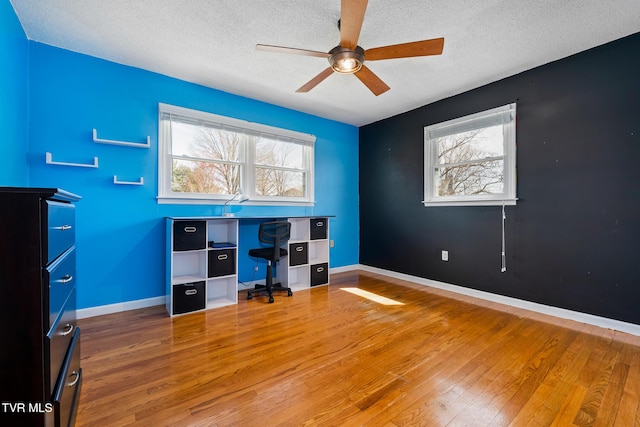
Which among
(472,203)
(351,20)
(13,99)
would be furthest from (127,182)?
(472,203)

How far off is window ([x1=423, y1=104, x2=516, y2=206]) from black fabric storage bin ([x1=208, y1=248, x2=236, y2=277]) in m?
2.74

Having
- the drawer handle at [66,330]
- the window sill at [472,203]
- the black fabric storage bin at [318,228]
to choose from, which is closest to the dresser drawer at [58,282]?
the drawer handle at [66,330]

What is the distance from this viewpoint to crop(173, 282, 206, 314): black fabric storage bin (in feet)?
9.07

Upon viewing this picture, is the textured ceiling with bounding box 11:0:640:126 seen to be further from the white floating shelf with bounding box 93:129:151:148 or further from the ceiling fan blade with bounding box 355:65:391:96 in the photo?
the white floating shelf with bounding box 93:129:151:148

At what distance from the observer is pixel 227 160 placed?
11.7 ft

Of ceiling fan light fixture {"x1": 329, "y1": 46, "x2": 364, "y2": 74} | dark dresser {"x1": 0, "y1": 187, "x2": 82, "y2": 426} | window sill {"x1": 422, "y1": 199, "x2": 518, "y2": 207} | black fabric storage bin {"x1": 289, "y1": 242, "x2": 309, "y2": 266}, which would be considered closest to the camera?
dark dresser {"x1": 0, "y1": 187, "x2": 82, "y2": 426}

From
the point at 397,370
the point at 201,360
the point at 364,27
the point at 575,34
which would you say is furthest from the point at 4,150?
the point at 575,34

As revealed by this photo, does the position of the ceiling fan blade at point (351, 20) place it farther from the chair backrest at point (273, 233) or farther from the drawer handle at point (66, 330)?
the drawer handle at point (66, 330)

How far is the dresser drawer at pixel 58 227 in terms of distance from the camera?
98 cm

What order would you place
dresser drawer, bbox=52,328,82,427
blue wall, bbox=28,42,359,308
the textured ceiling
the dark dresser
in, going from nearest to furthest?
the dark dresser < dresser drawer, bbox=52,328,82,427 < the textured ceiling < blue wall, bbox=28,42,359,308

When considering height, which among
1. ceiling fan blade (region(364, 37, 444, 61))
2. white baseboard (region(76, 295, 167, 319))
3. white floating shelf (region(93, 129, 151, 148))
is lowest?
white baseboard (region(76, 295, 167, 319))

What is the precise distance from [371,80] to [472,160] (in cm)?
181

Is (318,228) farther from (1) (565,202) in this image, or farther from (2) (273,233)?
(1) (565,202)

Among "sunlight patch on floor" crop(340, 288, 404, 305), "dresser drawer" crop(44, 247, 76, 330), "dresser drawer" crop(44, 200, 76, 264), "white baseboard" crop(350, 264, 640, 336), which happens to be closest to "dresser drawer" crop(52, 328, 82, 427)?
"dresser drawer" crop(44, 247, 76, 330)
